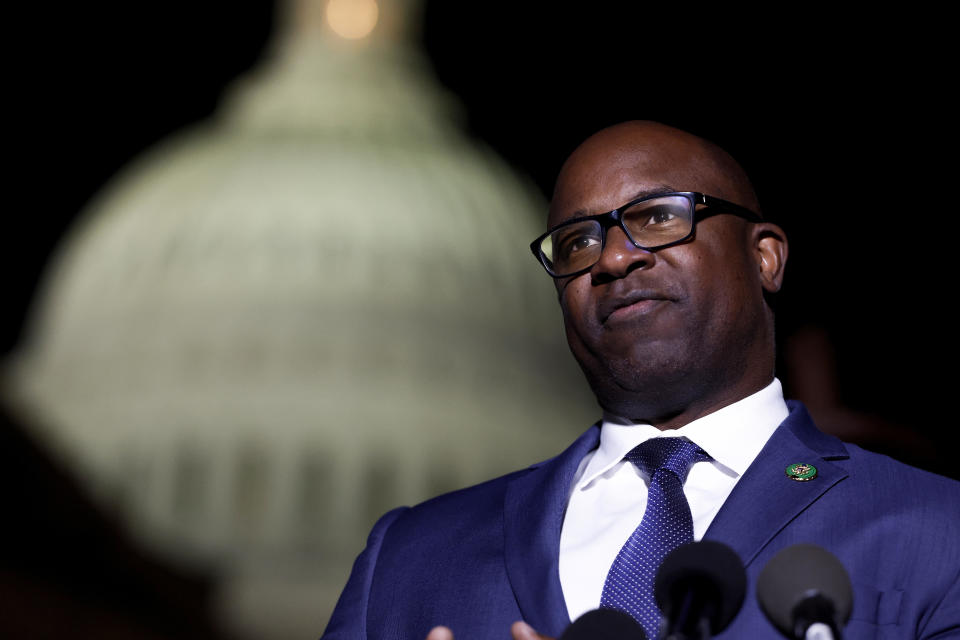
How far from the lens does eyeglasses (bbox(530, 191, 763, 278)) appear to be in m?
2.66

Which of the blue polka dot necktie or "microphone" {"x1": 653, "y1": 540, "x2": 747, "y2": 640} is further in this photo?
the blue polka dot necktie

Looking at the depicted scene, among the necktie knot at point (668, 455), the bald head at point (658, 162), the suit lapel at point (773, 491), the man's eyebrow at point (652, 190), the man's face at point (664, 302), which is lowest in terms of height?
the suit lapel at point (773, 491)

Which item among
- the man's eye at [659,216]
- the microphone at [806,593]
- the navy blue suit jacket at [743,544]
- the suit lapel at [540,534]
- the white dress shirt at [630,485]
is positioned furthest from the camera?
the man's eye at [659,216]

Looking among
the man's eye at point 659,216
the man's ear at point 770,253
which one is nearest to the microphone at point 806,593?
the man's eye at point 659,216

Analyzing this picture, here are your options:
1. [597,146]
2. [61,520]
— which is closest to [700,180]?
[597,146]

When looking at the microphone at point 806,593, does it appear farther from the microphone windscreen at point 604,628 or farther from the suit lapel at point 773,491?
the suit lapel at point 773,491

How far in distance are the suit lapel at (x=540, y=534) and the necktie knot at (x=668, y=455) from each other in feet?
0.58

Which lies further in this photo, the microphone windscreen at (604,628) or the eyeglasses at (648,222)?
the eyeglasses at (648,222)

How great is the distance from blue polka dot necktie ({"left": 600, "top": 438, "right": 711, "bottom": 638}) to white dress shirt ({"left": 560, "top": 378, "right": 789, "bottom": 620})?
0.03 m

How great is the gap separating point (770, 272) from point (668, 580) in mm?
1134

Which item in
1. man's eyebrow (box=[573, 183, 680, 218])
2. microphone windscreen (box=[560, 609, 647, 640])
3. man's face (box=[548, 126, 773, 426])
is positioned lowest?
microphone windscreen (box=[560, 609, 647, 640])

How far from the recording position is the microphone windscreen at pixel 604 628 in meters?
1.88

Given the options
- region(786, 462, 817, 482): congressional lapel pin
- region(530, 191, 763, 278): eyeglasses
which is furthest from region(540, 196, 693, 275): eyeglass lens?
region(786, 462, 817, 482): congressional lapel pin

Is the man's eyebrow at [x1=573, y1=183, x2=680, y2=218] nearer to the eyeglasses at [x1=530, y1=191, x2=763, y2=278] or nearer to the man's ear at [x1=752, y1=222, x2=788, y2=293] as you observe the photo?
the eyeglasses at [x1=530, y1=191, x2=763, y2=278]
